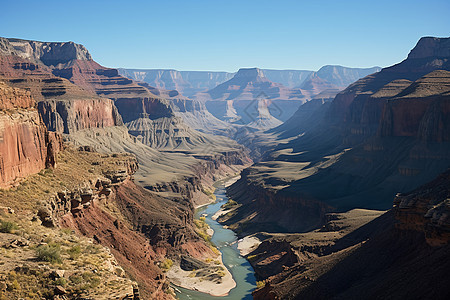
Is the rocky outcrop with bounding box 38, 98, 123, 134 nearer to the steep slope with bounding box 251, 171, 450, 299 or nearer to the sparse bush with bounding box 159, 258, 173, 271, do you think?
the sparse bush with bounding box 159, 258, 173, 271

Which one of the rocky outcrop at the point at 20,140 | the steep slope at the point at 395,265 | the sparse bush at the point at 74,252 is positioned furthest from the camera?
the rocky outcrop at the point at 20,140

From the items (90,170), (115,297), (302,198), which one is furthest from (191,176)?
(115,297)

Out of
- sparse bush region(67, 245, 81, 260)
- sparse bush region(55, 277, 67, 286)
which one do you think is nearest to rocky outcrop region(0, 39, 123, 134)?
sparse bush region(67, 245, 81, 260)

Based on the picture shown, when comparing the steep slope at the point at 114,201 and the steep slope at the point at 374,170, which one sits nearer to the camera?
the steep slope at the point at 114,201

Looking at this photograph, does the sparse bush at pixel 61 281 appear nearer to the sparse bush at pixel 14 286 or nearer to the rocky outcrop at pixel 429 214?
the sparse bush at pixel 14 286

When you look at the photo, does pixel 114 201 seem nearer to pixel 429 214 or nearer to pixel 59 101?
pixel 429 214

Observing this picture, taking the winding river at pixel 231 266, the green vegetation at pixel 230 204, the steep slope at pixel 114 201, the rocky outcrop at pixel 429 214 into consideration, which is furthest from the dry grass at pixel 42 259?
the green vegetation at pixel 230 204

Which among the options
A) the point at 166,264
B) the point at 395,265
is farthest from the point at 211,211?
the point at 395,265
